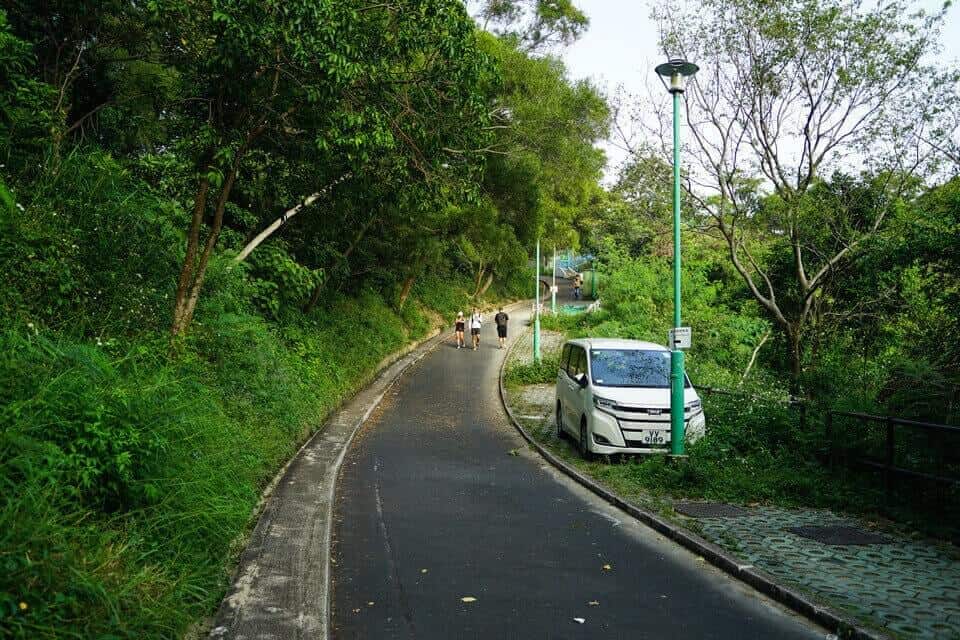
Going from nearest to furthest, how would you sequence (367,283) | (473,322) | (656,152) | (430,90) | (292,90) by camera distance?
(292,90) → (430,90) → (656,152) → (367,283) → (473,322)

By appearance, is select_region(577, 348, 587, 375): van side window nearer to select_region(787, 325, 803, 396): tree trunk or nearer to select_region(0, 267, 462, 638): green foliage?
select_region(787, 325, 803, 396): tree trunk

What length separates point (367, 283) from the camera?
2800 centimetres

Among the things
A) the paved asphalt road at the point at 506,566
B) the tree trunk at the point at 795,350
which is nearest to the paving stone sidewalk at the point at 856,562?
the paved asphalt road at the point at 506,566

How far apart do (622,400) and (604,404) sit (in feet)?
1.01

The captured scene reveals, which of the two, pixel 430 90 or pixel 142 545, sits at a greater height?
pixel 430 90

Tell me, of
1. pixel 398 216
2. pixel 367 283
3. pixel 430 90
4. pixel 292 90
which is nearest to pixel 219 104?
pixel 292 90

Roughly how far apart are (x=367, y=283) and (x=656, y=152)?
1381 centimetres

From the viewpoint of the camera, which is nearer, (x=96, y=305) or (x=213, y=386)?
(x=96, y=305)

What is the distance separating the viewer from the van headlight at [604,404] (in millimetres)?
12383

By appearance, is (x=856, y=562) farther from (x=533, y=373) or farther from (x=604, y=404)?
(x=533, y=373)

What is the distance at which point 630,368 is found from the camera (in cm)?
1349

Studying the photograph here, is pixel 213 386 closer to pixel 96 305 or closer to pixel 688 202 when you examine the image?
pixel 96 305

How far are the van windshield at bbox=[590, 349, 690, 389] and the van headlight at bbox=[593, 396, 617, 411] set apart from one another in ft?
1.71

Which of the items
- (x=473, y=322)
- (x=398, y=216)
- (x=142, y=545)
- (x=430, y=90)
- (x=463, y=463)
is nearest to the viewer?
(x=142, y=545)
